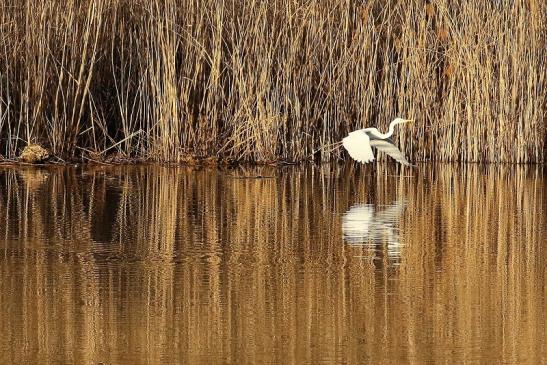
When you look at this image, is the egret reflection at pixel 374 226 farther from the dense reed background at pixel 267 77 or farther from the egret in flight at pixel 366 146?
the dense reed background at pixel 267 77

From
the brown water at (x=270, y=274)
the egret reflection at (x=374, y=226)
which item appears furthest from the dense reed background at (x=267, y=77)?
the egret reflection at (x=374, y=226)

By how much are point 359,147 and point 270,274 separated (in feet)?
13.7

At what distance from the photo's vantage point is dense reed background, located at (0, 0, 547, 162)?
10078 millimetres

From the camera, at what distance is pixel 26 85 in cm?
984

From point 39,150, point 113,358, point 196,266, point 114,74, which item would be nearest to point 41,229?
point 196,266

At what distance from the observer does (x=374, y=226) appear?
259 inches

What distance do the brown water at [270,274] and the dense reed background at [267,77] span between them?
1.66 m

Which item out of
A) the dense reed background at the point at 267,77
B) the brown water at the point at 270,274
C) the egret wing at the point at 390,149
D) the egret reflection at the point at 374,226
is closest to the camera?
the brown water at the point at 270,274

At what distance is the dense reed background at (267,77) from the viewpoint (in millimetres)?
10078

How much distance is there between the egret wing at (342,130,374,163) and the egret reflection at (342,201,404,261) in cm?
137

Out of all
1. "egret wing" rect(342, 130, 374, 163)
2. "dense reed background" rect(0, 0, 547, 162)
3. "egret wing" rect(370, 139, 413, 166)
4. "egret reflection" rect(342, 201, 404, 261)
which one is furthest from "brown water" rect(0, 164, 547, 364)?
"dense reed background" rect(0, 0, 547, 162)

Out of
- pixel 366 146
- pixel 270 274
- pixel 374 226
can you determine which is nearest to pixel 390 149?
pixel 366 146

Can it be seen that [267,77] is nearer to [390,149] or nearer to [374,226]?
[390,149]

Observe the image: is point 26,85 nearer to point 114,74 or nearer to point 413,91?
point 114,74
